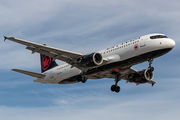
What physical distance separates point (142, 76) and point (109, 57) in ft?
28.0

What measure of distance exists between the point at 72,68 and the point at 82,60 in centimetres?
543

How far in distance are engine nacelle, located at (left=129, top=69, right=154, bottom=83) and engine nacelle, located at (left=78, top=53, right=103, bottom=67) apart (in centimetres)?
948

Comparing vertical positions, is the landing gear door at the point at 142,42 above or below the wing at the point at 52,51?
above

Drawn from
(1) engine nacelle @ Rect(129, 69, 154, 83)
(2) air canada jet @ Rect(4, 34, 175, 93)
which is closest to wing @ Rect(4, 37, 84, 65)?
(2) air canada jet @ Rect(4, 34, 175, 93)

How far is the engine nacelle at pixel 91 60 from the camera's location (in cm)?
3531

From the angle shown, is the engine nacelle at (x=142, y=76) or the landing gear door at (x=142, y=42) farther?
the engine nacelle at (x=142, y=76)

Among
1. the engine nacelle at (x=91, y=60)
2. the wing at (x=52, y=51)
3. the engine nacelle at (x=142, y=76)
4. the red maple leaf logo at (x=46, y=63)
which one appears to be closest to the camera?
the wing at (x=52, y=51)

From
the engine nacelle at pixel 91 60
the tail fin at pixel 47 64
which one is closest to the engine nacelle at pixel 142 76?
the engine nacelle at pixel 91 60

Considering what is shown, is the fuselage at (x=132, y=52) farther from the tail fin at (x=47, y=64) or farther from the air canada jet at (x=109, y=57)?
the tail fin at (x=47, y=64)

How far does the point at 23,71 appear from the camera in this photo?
40.8 metres

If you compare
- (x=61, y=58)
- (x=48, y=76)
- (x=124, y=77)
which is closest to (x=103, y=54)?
(x=61, y=58)

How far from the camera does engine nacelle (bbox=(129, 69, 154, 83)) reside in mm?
42562

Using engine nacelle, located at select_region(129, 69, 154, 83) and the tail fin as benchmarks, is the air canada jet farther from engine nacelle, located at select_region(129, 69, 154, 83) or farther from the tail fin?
the tail fin

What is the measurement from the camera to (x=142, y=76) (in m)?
42.6
